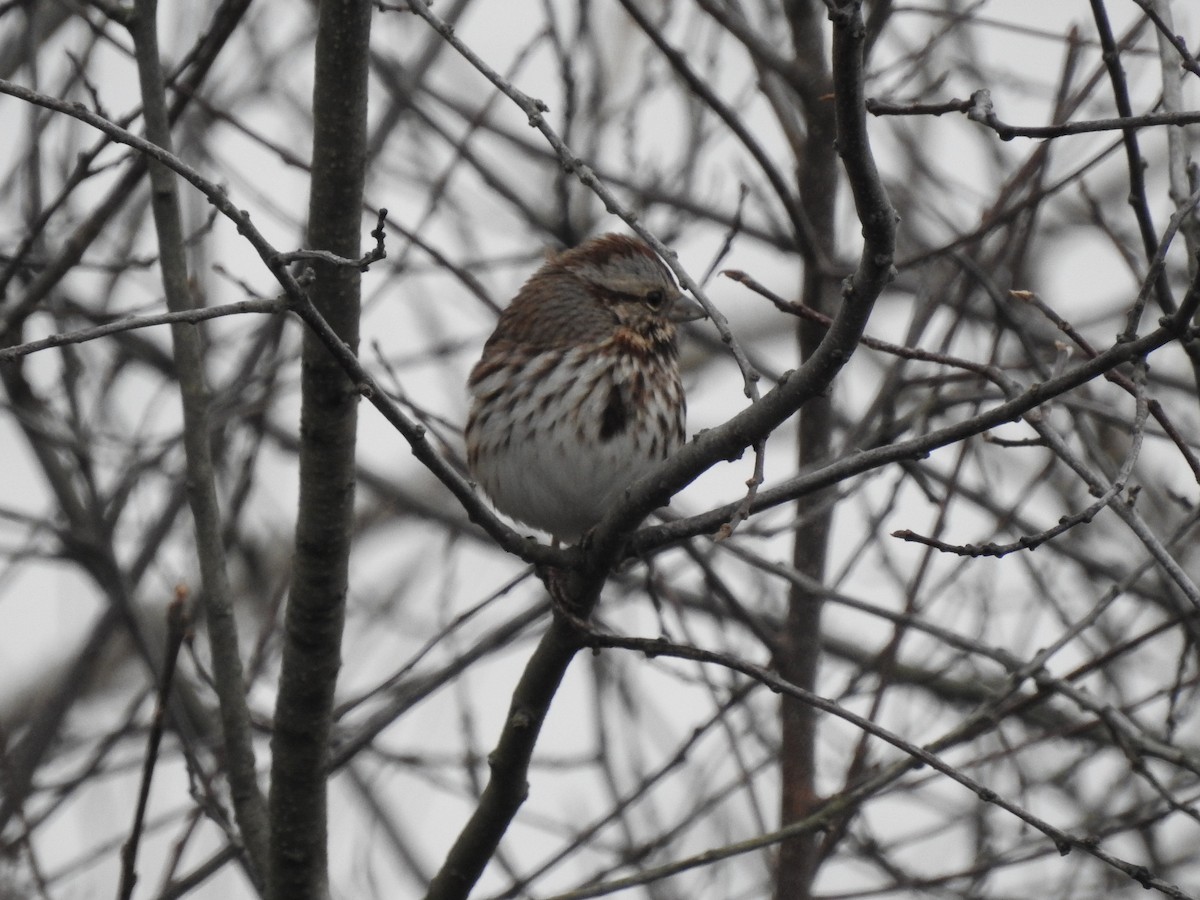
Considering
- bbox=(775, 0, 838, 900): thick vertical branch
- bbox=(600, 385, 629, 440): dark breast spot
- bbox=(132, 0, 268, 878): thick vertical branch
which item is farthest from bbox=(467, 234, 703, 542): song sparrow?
bbox=(132, 0, 268, 878): thick vertical branch

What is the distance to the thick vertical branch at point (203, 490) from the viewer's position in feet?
14.2

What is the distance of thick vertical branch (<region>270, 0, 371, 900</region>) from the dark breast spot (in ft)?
3.69

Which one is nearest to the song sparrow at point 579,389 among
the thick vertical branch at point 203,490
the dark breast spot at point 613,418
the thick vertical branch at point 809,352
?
the dark breast spot at point 613,418

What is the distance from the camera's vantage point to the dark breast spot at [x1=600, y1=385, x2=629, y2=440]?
494 cm

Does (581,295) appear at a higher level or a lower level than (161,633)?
lower

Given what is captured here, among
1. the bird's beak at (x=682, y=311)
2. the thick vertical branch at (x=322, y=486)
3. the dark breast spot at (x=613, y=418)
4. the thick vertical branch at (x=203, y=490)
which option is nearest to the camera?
the thick vertical branch at (x=322, y=486)

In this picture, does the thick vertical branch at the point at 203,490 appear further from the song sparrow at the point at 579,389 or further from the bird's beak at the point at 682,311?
the bird's beak at the point at 682,311

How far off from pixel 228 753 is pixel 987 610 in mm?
3057

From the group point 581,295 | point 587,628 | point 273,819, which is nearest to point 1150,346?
point 587,628

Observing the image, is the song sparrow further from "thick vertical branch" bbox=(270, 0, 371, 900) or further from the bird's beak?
"thick vertical branch" bbox=(270, 0, 371, 900)

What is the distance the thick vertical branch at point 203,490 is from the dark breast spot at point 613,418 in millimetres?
1174

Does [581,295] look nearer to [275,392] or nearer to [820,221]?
[820,221]

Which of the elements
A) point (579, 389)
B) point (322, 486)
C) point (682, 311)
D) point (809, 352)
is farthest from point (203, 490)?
point (809, 352)

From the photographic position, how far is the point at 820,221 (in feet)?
18.9
